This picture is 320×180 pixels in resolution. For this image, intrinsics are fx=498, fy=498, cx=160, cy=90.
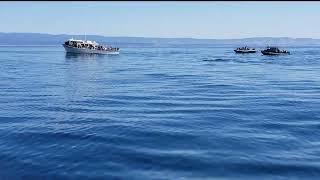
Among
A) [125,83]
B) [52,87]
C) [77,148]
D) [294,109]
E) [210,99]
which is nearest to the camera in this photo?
[77,148]

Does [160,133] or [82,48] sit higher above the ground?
[82,48]

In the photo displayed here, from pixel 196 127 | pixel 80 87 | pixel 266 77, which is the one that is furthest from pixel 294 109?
pixel 266 77

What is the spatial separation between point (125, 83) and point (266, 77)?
76.2 ft

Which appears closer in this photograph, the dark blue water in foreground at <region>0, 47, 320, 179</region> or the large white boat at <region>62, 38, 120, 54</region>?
the dark blue water in foreground at <region>0, 47, 320, 179</region>

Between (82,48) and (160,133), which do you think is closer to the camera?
(160,133)

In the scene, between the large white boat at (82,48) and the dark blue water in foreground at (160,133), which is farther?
the large white boat at (82,48)

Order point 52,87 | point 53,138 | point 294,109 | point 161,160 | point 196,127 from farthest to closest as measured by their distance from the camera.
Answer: point 52,87, point 294,109, point 196,127, point 53,138, point 161,160

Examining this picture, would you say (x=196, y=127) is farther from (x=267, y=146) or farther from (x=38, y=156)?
(x=38, y=156)

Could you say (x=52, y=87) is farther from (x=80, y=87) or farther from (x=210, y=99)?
(x=210, y=99)

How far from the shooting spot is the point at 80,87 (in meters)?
61.3

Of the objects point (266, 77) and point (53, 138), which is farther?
point (266, 77)

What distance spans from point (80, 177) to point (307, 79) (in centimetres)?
5457

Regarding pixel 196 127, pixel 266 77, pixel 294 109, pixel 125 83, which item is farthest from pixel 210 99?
pixel 266 77

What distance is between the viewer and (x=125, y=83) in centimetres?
6550
